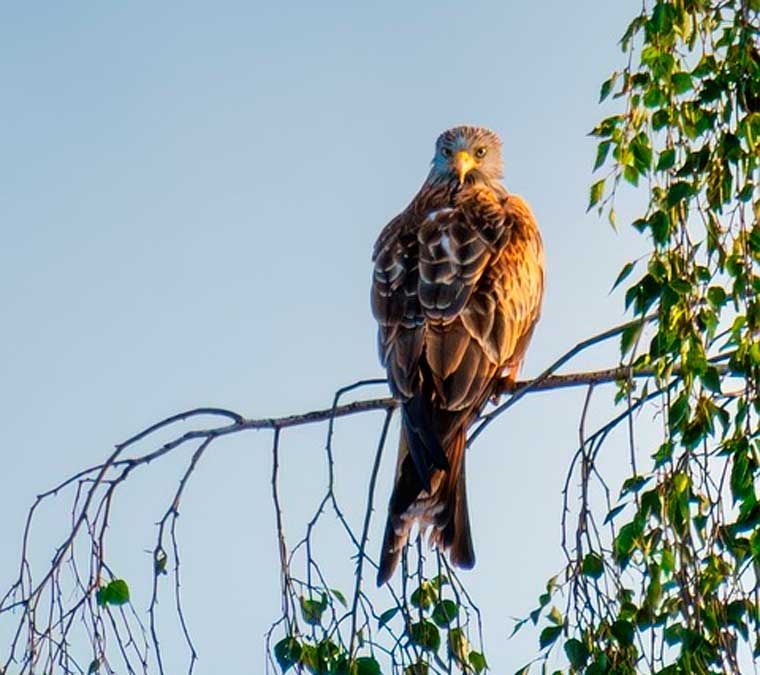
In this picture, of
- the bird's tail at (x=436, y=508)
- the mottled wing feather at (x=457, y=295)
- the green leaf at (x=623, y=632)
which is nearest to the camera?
the green leaf at (x=623, y=632)

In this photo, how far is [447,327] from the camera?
5.73 meters

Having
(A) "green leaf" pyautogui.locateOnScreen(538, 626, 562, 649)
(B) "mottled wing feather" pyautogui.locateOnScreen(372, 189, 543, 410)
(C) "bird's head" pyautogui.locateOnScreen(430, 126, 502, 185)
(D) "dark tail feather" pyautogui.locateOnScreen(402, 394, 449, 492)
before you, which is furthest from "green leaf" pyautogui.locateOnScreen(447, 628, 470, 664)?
(C) "bird's head" pyautogui.locateOnScreen(430, 126, 502, 185)

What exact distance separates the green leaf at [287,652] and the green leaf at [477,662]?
0.51m

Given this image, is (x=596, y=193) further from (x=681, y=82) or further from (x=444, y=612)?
(x=444, y=612)

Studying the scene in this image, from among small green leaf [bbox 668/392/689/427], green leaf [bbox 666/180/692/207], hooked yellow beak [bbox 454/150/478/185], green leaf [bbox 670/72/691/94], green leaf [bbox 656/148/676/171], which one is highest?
hooked yellow beak [bbox 454/150/478/185]

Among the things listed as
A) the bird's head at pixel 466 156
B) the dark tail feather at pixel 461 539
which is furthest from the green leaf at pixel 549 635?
the bird's head at pixel 466 156

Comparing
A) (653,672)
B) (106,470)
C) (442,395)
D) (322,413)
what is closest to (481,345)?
(442,395)

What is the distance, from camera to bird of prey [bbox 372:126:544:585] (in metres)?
5.14

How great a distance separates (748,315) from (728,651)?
0.88 metres

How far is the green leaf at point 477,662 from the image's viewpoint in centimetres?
427

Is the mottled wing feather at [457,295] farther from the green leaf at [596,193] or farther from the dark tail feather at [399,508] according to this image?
the green leaf at [596,193]

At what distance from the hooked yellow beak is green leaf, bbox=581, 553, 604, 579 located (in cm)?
387

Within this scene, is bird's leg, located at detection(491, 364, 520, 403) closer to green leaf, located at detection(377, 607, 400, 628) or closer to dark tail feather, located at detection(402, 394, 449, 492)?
dark tail feather, located at detection(402, 394, 449, 492)

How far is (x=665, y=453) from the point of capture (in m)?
3.93
